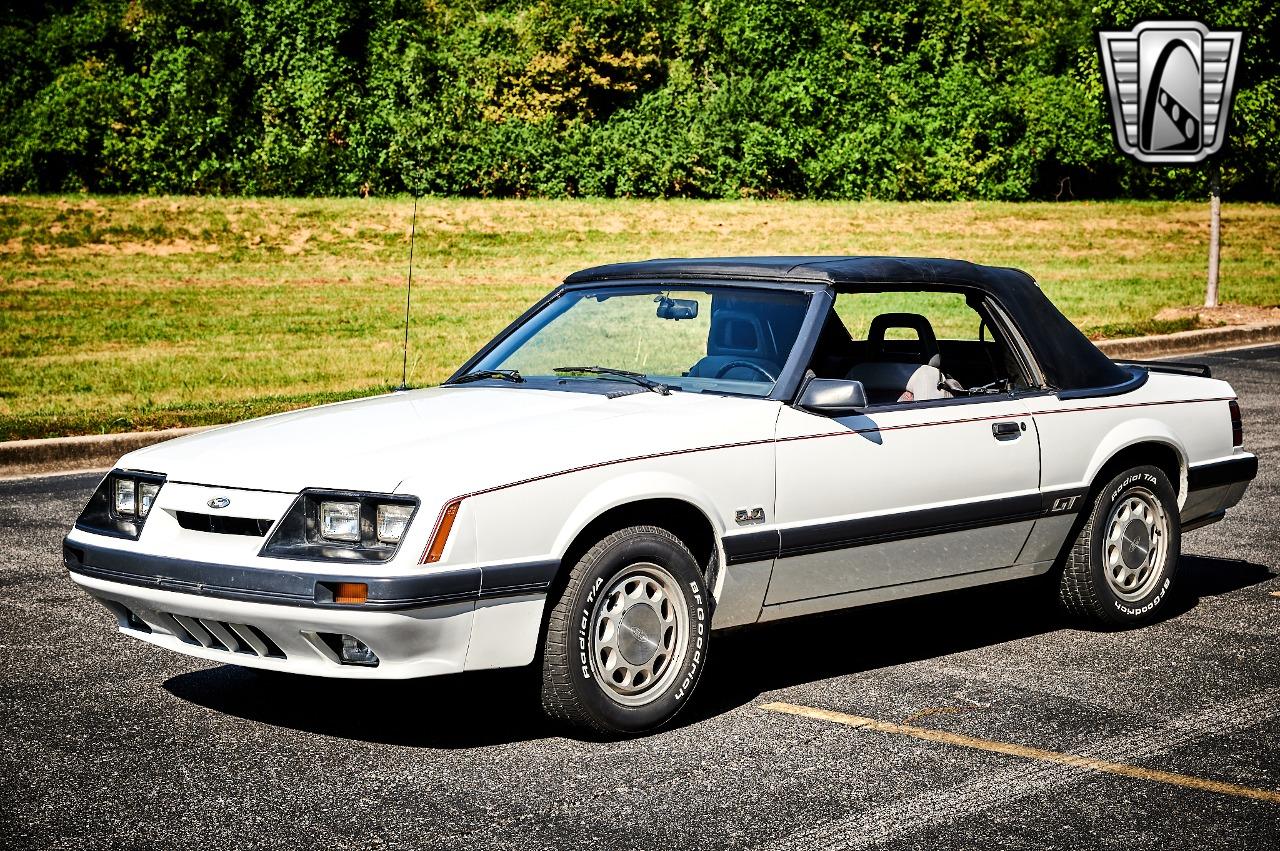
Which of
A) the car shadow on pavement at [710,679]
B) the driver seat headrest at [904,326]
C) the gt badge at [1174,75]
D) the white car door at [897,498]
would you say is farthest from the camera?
the gt badge at [1174,75]

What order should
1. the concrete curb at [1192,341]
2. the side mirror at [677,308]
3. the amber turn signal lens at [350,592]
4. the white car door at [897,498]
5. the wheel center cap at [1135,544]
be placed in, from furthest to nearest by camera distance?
the concrete curb at [1192,341] → the wheel center cap at [1135,544] → the side mirror at [677,308] → the white car door at [897,498] → the amber turn signal lens at [350,592]

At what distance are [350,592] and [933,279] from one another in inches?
112

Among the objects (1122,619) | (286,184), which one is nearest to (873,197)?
(286,184)

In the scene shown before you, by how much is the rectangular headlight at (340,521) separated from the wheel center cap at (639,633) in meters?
0.93

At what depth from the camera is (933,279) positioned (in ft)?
21.2

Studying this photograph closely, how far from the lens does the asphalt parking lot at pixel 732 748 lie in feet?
14.6

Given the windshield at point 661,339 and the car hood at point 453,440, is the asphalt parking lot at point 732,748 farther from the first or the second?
the windshield at point 661,339

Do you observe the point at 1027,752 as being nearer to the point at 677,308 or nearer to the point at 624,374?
the point at 624,374

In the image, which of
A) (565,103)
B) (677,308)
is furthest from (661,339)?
(565,103)

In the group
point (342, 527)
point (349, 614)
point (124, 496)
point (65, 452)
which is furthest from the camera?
point (65, 452)

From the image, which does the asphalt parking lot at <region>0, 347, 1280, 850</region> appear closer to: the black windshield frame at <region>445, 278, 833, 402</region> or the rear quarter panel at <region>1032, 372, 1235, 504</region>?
the rear quarter panel at <region>1032, 372, 1235, 504</region>

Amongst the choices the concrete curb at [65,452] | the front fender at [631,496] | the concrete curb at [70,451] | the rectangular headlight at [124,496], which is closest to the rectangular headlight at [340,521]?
the front fender at [631,496]

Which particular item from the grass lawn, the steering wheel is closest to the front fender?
the steering wheel

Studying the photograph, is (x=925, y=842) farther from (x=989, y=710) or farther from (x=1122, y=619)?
(x=1122, y=619)
